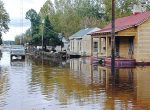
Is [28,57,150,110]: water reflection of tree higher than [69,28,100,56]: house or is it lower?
lower

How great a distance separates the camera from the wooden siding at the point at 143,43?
1614 inches

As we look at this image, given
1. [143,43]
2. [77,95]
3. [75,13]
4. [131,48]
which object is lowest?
[77,95]

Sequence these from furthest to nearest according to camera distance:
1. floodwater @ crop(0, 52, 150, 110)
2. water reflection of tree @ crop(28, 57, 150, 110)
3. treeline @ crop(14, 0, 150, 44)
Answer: treeline @ crop(14, 0, 150, 44) → water reflection of tree @ crop(28, 57, 150, 110) → floodwater @ crop(0, 52, 150, 110)

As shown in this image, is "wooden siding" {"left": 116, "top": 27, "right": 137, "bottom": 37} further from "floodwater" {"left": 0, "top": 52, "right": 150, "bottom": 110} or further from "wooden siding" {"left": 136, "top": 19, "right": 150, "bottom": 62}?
"floodwater" {"left": 0, "top": 52, "right": 150, "bottom": 110}

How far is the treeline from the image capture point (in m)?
76.1

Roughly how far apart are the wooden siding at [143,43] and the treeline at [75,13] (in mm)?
28990

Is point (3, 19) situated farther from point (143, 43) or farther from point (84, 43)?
point (143, 43)

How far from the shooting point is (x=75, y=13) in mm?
99812

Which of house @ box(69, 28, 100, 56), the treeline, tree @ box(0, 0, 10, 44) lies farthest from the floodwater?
tree @ box(0, 0, 10, 44)

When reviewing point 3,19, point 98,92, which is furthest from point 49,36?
point 98,92

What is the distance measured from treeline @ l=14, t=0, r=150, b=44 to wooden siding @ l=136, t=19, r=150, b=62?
29.0 meters

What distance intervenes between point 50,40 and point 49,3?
29.7 metres

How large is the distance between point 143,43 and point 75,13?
195 ft

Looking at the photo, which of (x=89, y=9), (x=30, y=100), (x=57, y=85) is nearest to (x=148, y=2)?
(x=89, y=9)
